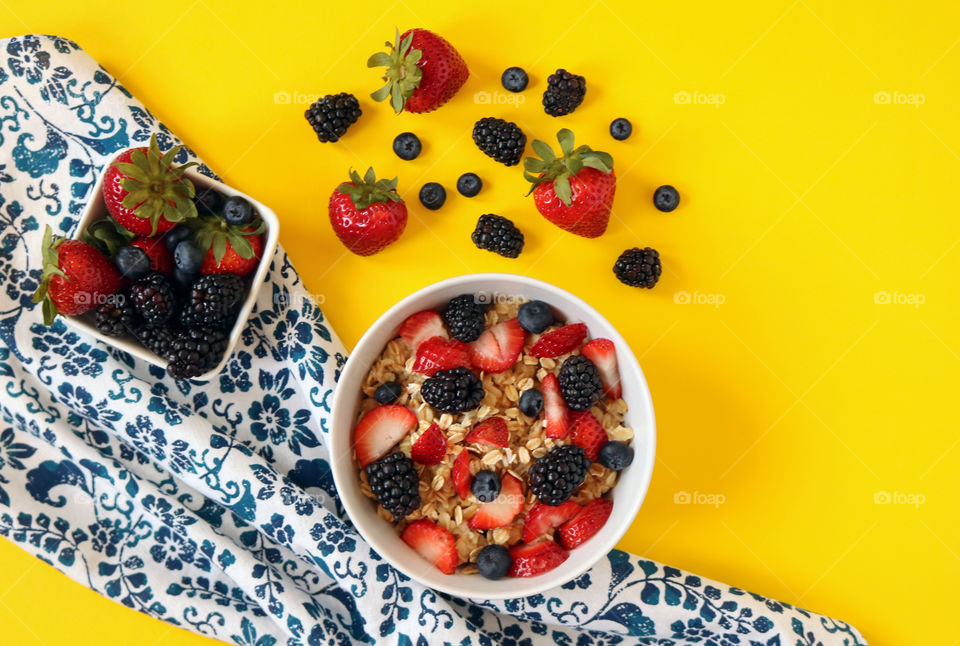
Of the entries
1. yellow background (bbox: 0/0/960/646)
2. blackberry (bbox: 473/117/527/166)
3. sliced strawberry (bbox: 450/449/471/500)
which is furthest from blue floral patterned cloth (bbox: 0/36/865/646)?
blackberry (bbox: 473/117/527/166)

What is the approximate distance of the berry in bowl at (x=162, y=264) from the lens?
59.9 inches

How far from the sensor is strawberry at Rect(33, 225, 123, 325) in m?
1.50

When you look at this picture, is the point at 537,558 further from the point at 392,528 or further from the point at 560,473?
the point at 392,528

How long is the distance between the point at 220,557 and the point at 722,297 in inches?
53.2

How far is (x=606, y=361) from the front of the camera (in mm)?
1508

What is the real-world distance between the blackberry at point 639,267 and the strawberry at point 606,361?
253 millimetres

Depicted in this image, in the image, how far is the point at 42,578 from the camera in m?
1.80

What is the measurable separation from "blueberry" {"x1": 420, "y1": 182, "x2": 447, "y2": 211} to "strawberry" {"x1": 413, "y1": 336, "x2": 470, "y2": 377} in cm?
38

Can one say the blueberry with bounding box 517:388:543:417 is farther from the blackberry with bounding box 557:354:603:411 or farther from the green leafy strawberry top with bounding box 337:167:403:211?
the green leafy strawberry top with bounding box 337:167:403:211

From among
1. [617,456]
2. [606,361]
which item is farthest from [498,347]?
[617,456]

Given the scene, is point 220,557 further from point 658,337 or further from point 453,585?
point 658,337

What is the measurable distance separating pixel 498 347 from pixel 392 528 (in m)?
0.44

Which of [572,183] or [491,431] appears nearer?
[491,431]

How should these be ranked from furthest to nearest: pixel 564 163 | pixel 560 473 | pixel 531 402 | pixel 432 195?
1. pixel 432 195
2. pixel 564 163
3. pixel 531 402
4. pixel 560 473
